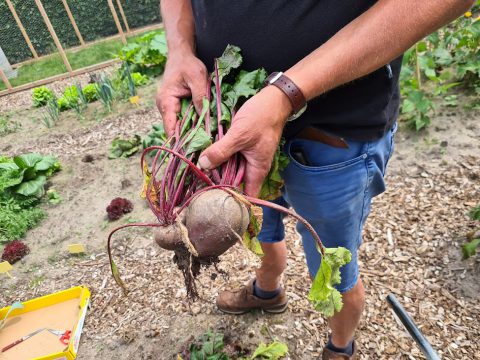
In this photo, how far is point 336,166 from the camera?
159cm

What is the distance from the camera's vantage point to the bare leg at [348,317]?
6.43 ft

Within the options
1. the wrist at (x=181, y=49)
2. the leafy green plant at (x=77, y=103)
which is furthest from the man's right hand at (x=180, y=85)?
the leafy green plant at (x=77, y=103)

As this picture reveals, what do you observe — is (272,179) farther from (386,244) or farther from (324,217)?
(386,244)

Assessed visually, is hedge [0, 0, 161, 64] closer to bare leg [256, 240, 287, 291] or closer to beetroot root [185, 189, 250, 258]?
bare leg [256, 240, 287, 291]

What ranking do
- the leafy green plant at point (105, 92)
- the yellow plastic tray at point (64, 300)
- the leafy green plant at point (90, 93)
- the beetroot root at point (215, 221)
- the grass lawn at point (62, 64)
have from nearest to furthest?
1. the beetroot root at point (215, 221)
2. the yellow plastic tray at point (64, 300)
3. the leafy green plant at point (105, 92)
4. the leafy green plant at point (90, 93)
5. the grass lawn at point (62, 64)

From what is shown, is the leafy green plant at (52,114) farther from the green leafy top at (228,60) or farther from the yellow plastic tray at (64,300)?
the green leafy top at (228,60)

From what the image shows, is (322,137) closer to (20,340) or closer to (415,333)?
(415,333)

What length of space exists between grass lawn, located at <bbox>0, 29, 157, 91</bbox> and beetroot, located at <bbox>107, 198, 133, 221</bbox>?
559cm

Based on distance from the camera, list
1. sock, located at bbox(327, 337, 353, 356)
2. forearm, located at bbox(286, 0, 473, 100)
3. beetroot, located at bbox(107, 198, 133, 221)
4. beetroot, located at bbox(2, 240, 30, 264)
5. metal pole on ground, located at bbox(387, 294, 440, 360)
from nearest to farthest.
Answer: forearm, located at bbox(286, 0, 473, 100) → metal pole on ground, located at bbox(387, 294, 440, 360) → sock, located at bbox(327, 337, 353, 356) → beetroot, located at bbox(2, 240, 30, 264) → beetroot, located at bbox(107, 198, 133, 221)

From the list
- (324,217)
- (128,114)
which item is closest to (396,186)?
(324,217)

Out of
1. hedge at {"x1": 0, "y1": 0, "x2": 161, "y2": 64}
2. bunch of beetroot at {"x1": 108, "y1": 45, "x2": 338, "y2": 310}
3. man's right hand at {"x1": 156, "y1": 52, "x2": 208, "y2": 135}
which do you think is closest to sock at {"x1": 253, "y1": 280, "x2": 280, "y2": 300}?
bunch of beetroot at {"x1": 108, "y1": 45, "x2": 338, "y2": 310}

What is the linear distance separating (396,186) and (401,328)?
57.1 inches

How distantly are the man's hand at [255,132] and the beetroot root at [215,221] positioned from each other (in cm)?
14

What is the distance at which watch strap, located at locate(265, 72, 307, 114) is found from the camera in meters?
1.33
